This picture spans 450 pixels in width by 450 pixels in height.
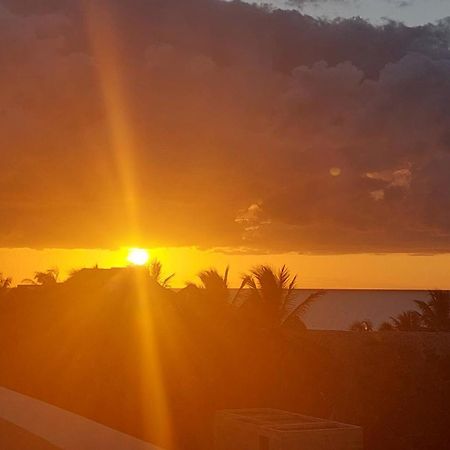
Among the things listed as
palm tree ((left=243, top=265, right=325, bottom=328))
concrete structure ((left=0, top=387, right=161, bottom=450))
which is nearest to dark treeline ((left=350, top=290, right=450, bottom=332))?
palm tree ((left=243, top=265, right=325, bottom=328))

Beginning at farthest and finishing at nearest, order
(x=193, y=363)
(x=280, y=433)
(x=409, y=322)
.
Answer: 1. (x=409, y=322)
2. (x=193, y=363)
3. (x=280, y=433)

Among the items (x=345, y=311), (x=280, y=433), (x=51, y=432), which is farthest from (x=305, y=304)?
(x=345, y=311)

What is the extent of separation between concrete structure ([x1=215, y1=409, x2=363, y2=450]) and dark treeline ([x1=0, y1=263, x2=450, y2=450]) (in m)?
3.69

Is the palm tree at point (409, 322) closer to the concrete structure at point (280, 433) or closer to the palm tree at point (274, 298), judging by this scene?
the palm tree at point (274, 298)

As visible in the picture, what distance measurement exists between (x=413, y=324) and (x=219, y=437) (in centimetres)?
2768

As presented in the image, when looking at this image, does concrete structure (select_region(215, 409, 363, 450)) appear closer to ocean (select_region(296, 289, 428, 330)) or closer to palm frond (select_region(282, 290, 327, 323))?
palm frond (select_region(282, 290, 327, 323))

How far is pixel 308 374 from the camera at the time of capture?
1030 inches

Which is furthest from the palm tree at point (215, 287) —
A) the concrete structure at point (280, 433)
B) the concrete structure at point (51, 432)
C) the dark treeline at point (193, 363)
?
the concrete structure at point (51, 432)

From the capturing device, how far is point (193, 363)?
23125 millimetres

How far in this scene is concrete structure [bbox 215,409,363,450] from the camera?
652 inches

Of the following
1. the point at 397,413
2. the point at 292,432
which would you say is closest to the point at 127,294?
the point at 292,432

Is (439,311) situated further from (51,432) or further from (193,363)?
(51,432)

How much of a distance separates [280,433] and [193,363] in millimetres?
7077

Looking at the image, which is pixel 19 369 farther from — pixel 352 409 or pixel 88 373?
pixel 352 409
